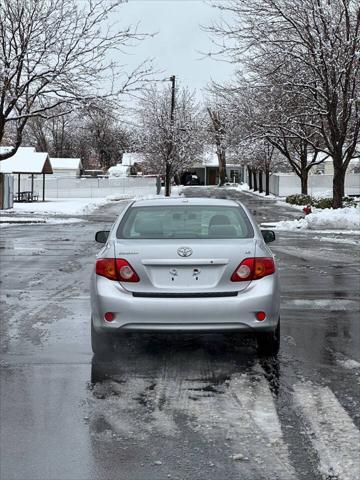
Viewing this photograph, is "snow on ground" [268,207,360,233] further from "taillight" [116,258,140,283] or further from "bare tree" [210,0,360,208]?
"taillight" [116,258,140,283]

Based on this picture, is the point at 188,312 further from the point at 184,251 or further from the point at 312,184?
the point at 312,184

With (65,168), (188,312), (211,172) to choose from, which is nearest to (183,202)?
(188,312)

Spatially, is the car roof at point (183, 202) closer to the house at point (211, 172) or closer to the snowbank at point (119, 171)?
the snowbank at point (119, 171)

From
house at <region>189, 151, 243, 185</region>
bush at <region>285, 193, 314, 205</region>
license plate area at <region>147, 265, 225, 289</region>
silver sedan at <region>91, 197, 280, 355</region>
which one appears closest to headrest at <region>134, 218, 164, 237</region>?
silver sedan at <region>91, 197, 280, 355</region>

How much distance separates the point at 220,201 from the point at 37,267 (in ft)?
21.4

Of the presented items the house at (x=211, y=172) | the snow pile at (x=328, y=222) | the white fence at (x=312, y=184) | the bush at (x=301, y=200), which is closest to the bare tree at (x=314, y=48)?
the snow pile at (x=328, y=222)

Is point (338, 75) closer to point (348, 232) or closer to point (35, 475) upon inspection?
point (348, 232)

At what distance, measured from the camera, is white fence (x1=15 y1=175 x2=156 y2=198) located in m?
56.5

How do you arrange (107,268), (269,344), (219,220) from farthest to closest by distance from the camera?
(219,220) < (269,344) < (107,268)

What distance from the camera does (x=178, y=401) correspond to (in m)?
4.96

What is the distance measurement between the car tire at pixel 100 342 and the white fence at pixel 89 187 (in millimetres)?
50951

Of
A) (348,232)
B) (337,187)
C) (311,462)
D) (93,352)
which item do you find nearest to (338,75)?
(337,187)

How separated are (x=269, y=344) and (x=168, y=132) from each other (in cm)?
4452

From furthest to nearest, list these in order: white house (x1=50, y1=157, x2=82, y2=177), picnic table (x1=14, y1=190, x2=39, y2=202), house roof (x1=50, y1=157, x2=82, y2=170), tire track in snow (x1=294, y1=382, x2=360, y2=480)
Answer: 1. house roof (x1=50, y1=157, x2=82, y2=170)
2. white house (x1=50, y1=157, x2=82, y2=177)
3. picnic table (x1=14, y1=190, x2=39, y2=202)
4. tire track in snow (x1=294, y1=382, x2=360, y2=480)
